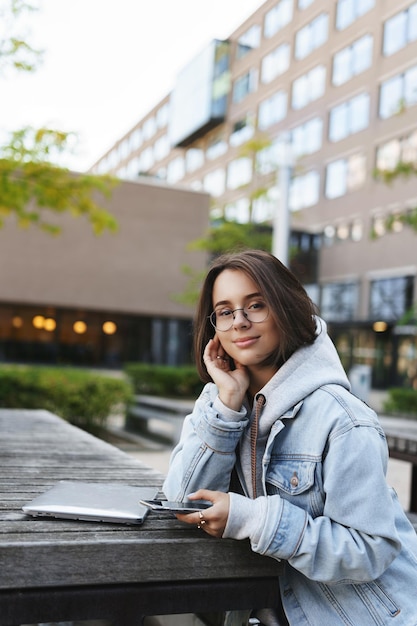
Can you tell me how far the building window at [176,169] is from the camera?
51.8 m

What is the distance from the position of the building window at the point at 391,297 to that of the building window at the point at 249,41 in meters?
15.5

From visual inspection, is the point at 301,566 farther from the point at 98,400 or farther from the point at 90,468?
the point at 98,400

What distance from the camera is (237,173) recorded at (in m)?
42.1

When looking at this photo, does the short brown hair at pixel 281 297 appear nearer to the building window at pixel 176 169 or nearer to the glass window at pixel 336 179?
the glass window at pixel 336 179

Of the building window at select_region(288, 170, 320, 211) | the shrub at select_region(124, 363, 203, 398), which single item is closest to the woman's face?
the shrub at select_region(124, 363, 203, 398)

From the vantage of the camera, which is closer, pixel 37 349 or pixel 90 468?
pixel 90 468

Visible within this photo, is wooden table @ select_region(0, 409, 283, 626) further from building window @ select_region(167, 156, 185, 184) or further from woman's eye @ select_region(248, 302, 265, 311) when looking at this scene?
building window @ select_region(167, 156, 185, 184)

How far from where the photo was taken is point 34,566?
148 centimetres

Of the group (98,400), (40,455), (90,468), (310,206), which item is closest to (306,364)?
(90,468)

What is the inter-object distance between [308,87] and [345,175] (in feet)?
18.3

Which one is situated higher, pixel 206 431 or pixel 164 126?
pixel 164 126

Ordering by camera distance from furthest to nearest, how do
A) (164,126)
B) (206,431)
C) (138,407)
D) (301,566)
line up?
(164,126)
(138,407)
(206,431)
(301,566)

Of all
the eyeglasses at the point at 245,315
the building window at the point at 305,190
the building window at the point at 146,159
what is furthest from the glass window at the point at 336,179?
the eyeglasses at the point at 245,315

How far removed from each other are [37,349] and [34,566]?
3156 centimetres
